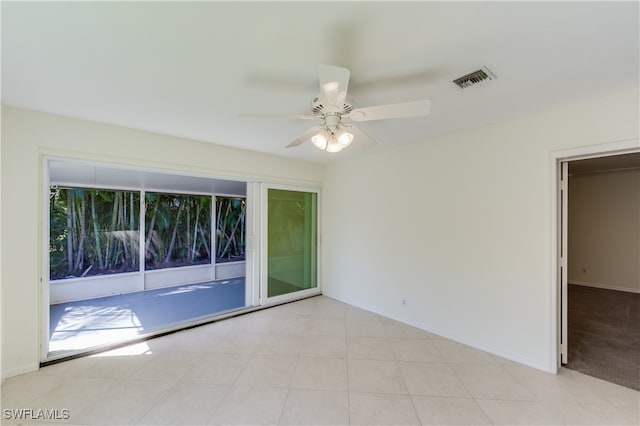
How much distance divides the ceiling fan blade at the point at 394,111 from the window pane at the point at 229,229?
556cm

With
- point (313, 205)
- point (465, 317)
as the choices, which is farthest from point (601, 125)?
point (313, 205)

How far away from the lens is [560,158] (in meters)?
2.44

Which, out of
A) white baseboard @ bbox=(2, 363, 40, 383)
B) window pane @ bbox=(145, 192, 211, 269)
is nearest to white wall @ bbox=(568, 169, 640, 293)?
window pane @ bbox=(145, 192, 211, 269)

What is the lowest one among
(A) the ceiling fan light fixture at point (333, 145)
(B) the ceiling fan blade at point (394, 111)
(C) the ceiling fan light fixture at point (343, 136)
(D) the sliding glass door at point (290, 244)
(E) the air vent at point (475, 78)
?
(D) the sliding glass door at point (290, 244)

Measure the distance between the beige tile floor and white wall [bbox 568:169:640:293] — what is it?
15.3ft

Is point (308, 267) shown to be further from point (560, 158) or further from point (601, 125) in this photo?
point (601, 125)

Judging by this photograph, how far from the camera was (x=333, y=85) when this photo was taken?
149 centimetres

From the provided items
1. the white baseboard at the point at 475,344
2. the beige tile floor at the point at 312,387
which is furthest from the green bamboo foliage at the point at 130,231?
the white baseboard at the point at 475,344

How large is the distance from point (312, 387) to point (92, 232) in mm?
5434

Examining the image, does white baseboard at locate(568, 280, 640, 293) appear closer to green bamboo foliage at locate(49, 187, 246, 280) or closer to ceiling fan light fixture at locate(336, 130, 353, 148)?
ceiling fan light fixture at locate(336, 130, 353, 148)

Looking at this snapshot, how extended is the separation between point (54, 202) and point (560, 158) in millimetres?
7579

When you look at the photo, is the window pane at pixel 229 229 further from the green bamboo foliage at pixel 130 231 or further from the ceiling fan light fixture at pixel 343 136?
the ceiling fan light fixture at pixel 343 136

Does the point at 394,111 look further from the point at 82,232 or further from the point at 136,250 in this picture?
the point at 82,232

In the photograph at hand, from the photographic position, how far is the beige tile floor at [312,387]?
1.89m
